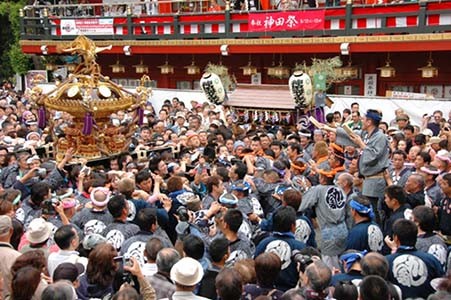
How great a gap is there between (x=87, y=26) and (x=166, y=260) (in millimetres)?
16410

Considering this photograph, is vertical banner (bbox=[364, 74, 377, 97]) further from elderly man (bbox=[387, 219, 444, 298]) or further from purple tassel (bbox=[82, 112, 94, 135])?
elderly man (bbox=[387, 219, 444, 298])

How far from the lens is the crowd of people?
3.87m

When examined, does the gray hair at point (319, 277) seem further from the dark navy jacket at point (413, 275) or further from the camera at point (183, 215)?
the camera at point (183, 215)

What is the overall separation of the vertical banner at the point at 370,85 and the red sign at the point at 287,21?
2158 millimetres

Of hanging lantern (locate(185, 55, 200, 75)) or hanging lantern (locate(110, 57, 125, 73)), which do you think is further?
hanging lantern (locate(110, 57, 125, 73))

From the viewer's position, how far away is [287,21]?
585 inches

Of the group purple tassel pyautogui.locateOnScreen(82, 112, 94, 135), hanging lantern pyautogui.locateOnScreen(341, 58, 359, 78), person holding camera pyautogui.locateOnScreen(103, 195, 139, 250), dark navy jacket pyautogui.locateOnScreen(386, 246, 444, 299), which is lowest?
dark navy jacket pyautogui.locateOnScreen(386, 246, 444, 299)

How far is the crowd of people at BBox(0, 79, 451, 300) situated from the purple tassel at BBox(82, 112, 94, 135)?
0.50m

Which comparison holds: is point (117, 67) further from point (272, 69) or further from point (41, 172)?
point (41, 172)

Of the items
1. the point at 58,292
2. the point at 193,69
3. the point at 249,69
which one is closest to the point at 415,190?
the point at 58,292

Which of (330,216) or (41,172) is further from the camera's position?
(41,172)

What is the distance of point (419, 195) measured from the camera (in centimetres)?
576

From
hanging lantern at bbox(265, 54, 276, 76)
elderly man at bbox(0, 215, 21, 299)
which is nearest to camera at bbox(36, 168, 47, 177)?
elderly man at bbox(0, 215, 21, 299)

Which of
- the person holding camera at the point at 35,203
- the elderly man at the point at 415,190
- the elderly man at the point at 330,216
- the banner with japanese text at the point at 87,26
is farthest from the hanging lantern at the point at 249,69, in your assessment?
the person holding camera at the point at 35,203
